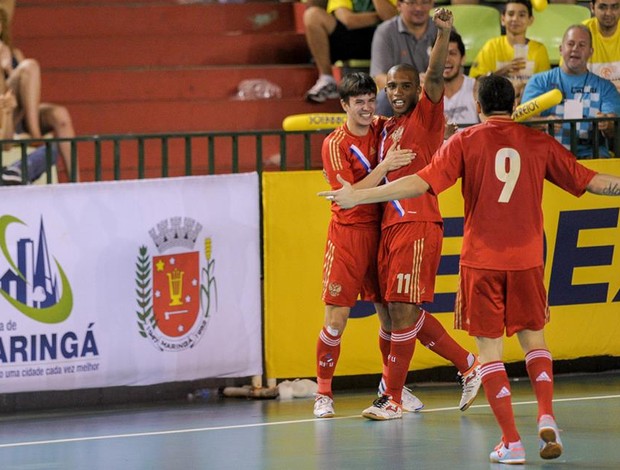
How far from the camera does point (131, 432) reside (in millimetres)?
8188

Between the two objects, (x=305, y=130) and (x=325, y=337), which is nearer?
(x=325, y=337)

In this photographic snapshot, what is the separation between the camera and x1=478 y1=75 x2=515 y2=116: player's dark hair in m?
6.95

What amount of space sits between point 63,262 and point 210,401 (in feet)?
4.86

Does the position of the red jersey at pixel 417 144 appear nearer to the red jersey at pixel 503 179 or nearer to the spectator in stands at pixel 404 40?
the red jersey at pixel 503 179

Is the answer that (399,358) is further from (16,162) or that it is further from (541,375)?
(16,162)

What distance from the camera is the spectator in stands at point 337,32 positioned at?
1224 cm

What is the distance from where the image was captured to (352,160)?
329 inches

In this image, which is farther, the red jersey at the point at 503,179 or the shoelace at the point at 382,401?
the shoelace at the point at 382,401


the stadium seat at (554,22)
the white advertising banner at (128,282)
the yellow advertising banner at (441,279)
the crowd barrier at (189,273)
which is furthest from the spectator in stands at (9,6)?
the stadium seat at (554,22)

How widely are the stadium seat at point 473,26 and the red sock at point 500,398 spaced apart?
19.9 feet

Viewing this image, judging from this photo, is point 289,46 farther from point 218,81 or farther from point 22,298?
point 22,298

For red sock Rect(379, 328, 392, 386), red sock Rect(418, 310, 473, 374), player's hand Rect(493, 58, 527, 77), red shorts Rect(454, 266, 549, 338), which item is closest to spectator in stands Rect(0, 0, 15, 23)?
player's hand Rect(493, 58, 527, 77)

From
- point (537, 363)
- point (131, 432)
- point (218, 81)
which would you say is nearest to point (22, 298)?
point (131, 432)

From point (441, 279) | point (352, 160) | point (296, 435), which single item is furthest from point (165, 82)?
point (296, 435)
